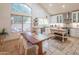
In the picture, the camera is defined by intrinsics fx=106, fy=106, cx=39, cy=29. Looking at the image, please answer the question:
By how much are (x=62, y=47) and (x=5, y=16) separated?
119 cm

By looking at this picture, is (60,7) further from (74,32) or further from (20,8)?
(20,8)

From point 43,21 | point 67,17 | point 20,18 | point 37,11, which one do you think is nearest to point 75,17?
point 67,17

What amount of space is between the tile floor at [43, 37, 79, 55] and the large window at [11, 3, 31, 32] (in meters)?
0.49

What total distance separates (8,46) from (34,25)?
0.61 m

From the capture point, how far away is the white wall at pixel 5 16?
192cm

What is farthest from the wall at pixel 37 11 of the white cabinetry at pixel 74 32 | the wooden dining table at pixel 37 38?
the white cabinetry at pixel 74 32

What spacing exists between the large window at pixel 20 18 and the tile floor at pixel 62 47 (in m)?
0.49

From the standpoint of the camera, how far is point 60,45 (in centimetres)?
198

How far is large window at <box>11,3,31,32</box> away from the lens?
1946 millimetres

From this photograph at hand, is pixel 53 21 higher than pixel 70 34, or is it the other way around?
pixel 53 21

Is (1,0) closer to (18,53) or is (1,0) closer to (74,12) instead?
(18,53)

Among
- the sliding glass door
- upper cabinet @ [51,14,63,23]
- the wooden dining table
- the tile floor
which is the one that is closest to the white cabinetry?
the tile floor

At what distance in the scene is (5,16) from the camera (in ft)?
6.31
